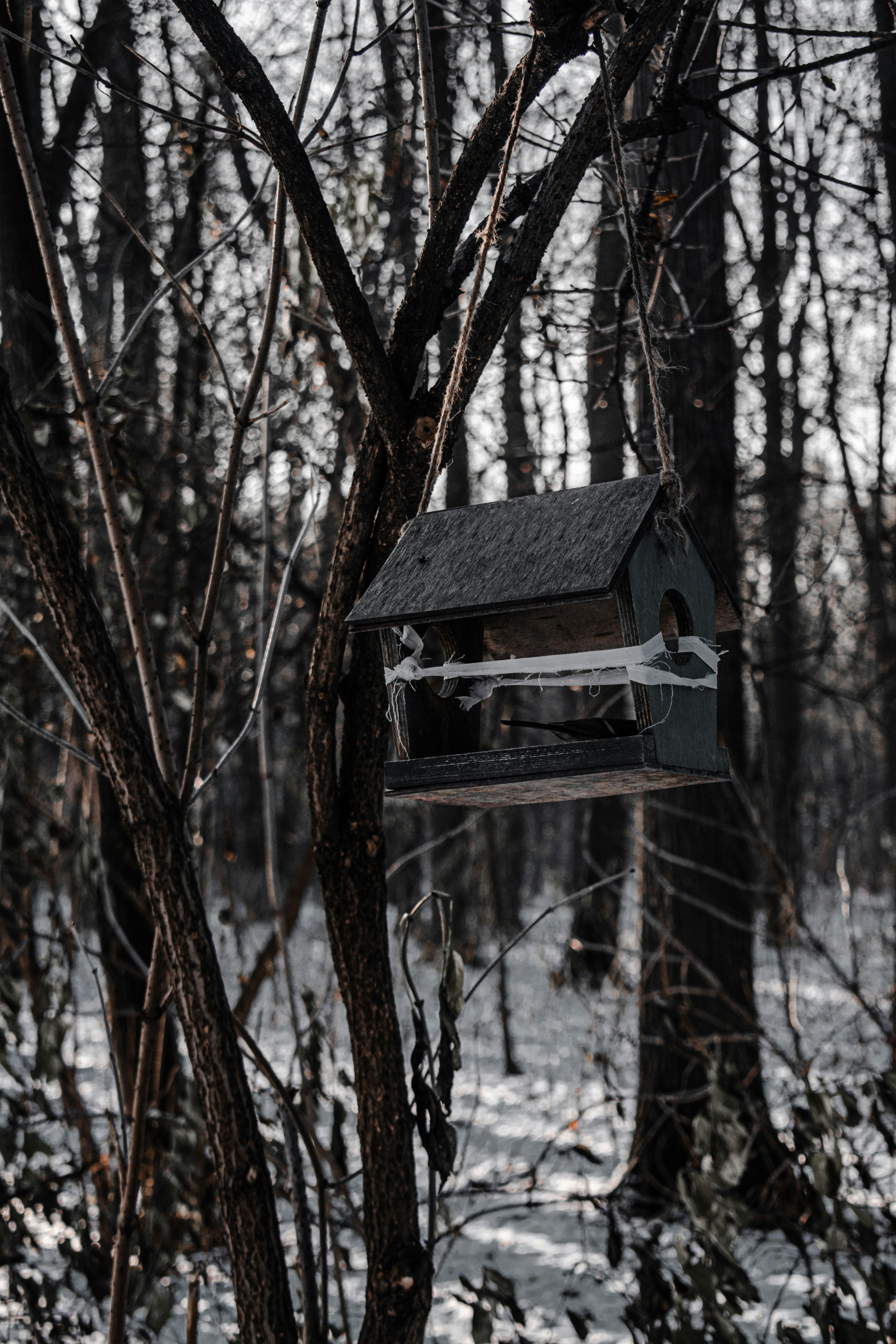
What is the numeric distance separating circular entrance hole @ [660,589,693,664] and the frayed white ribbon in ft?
0.04

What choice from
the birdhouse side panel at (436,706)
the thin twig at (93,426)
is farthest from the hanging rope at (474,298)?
the thin twig at (93,426)

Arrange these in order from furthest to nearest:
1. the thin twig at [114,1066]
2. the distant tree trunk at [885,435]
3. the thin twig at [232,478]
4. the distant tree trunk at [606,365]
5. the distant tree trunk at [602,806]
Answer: the distant tree trunk at [885,435]
the distant tree trunk at [602,806]
the distant tree trunk at [606,365]
the thin twig at [114,1066]
the thin twig at [232,478]

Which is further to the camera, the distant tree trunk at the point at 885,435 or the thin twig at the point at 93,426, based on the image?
the distant tree trunk at the point at 885,435

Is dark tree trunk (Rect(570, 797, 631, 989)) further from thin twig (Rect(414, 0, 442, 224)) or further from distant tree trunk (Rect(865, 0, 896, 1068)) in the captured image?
thin twig (Rect(414, 0, 442, 224))

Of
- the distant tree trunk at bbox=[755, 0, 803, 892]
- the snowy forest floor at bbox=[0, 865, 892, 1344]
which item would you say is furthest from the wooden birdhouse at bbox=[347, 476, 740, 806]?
the distant tree trunk at bbox=[755, 0, 803, 892]

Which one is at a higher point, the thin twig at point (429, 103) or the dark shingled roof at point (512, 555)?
the thin twig at point (429, 103)

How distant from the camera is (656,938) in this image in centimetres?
518

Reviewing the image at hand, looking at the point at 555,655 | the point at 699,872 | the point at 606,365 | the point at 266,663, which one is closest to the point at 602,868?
the point at 699,872

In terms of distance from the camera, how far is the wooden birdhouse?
1562 millimetres

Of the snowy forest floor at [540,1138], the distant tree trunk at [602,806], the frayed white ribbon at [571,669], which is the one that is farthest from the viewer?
the distant tree trunk at [602,806]

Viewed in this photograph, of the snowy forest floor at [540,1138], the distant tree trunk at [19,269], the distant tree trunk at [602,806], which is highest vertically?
the distant tree trunk at [19,269]

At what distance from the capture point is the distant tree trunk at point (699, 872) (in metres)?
4.82

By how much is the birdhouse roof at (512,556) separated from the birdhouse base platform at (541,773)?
7.9 inches

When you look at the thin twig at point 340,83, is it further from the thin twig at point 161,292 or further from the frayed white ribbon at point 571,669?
the frayed white ribbon at point 571,669
